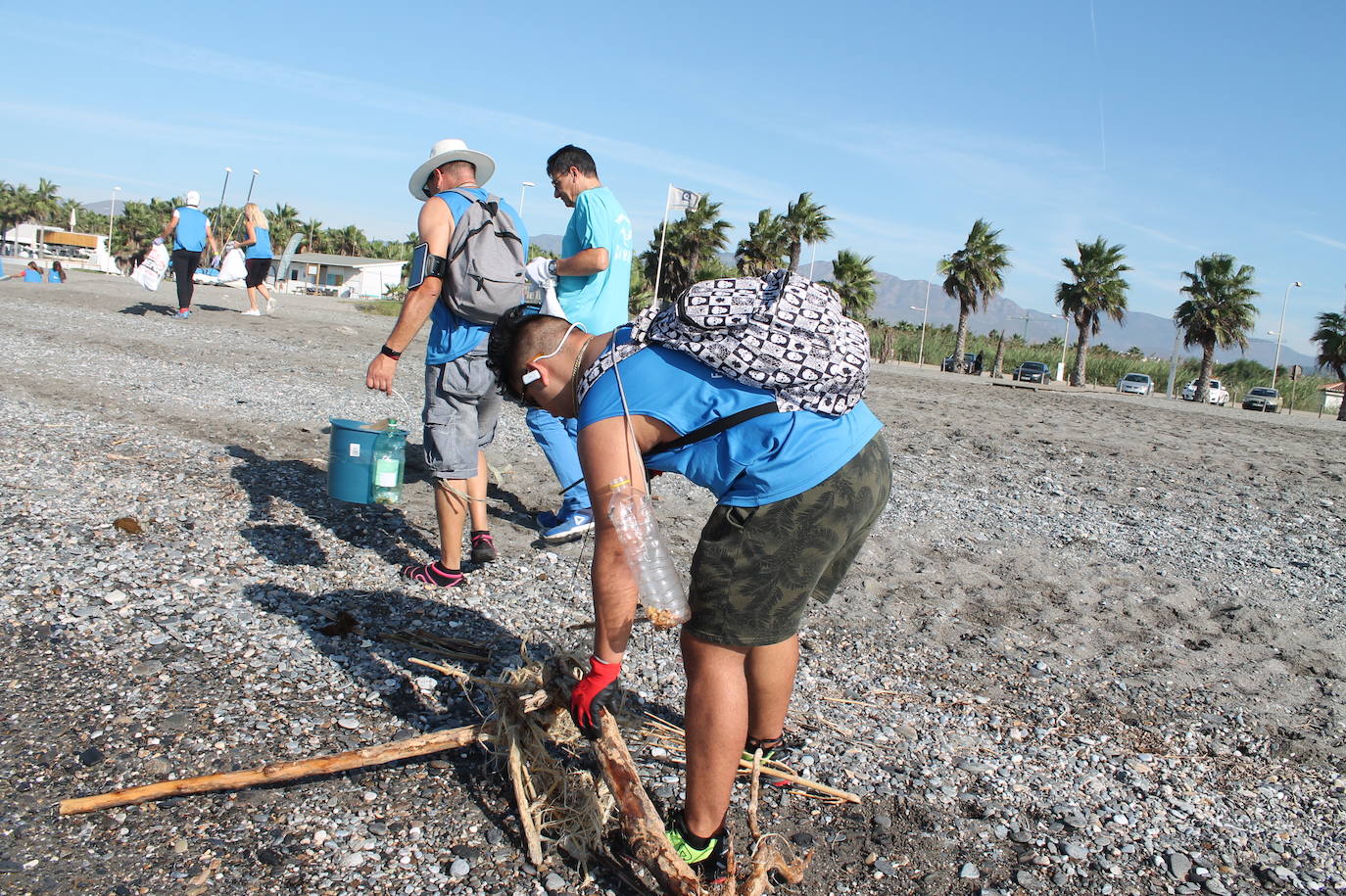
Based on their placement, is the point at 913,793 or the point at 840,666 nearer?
the point at 913,793

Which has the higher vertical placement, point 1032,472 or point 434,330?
point 434,330

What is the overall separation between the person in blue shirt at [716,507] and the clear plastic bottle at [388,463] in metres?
2.63

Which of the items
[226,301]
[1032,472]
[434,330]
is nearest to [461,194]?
[434,330]

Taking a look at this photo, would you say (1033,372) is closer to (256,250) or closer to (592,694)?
(256,250)

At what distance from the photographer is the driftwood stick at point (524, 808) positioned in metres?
2.43

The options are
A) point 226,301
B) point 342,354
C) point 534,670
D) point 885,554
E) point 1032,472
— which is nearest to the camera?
point 534,670

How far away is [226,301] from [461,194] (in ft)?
54.1

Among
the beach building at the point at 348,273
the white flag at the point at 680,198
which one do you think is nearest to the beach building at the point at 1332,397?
the white flag at the point at 680,198

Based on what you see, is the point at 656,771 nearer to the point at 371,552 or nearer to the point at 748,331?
the point at 748,331

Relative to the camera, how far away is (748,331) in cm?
215

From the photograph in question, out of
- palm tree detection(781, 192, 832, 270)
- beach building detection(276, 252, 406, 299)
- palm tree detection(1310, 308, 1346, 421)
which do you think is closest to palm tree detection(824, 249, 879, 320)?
palm tree detection(781, 192, 832, 270)

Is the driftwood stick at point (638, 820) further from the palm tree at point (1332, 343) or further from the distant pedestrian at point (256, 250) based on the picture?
the palm tree at point (1332, 343)

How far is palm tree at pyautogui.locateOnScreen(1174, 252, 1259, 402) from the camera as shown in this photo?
4412 cm

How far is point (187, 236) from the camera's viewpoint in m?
13.1
